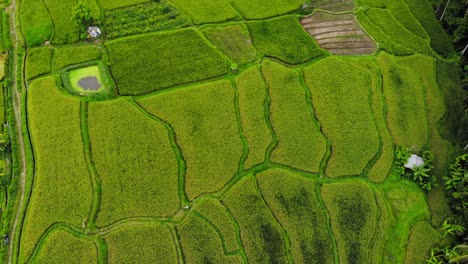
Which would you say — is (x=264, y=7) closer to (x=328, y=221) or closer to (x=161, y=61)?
(x=161, y=61)

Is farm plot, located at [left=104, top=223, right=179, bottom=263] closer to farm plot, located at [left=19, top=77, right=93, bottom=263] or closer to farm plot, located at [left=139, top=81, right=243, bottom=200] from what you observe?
farm plot, located at [left=19, top=77, right=93, bottom=263]

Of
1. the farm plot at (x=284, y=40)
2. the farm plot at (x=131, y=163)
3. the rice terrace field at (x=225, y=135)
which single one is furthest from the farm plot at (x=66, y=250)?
the farm plot at (x=284, y=40)

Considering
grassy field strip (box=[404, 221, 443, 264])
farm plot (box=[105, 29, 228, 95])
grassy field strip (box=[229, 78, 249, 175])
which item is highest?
farm plot (box=[105, 29, 228, 95])

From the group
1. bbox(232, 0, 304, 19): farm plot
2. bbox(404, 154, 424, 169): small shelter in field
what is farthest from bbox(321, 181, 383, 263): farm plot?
bbox(232, 0, 304, 19): farm plot

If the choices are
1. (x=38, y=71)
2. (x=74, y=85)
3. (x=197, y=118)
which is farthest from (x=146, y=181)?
(x=38, y=71)

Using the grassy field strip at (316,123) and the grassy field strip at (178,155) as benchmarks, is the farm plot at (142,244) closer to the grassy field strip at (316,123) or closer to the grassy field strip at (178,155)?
the grassy field strip at (178,155)

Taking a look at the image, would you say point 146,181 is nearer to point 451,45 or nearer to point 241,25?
point 241,25
